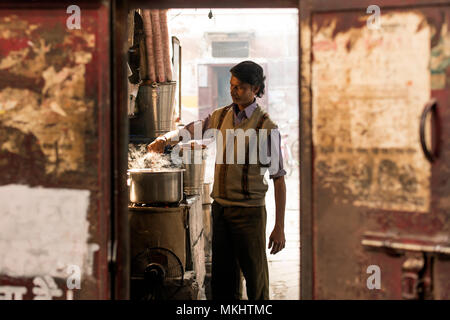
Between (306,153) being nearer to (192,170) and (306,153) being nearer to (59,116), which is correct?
(59,116)

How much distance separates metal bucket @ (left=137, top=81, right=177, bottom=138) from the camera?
513 centimetres

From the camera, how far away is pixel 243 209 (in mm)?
3781

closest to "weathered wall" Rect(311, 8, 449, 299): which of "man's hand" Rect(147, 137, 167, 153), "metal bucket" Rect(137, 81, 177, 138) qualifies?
"man's hand" Rect(147, 137, 167, 153)

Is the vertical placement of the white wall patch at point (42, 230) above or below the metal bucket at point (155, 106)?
below

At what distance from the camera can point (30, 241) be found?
270cm

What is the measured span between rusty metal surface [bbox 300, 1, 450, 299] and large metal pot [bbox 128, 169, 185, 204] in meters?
1.79

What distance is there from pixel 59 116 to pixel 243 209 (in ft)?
5.52

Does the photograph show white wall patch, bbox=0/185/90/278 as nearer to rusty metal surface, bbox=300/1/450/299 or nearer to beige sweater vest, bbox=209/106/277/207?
rusty metal surface, bbox=300/1/450/299

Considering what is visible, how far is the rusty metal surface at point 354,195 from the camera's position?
96.4 inches

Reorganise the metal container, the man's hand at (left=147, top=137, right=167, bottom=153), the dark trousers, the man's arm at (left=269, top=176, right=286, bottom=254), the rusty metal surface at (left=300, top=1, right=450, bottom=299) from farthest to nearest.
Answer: the metal container, the man's hand at (left=147, top=137, right=167, bottom=153), the man's arm at (left=269, top=176, right=286, bottom=254), the dark trousers, the rusty metal surface at (left=300, top=1, right=450, bottom=299)

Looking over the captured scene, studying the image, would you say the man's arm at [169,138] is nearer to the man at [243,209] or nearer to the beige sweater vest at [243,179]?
the man at [243,209]

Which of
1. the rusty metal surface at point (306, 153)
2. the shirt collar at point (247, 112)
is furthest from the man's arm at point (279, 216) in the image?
the rusty metal surface at point (306, 153)

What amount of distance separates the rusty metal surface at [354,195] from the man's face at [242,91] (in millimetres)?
1344
